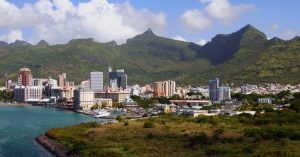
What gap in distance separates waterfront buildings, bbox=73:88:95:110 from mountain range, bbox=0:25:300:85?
5027cm

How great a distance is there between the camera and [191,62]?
631ft

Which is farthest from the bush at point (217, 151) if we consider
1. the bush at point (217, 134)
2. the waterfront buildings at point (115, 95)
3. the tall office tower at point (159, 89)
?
the tall office tower at point (159, 89)

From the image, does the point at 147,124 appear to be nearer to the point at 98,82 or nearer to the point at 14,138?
the point at 14,138

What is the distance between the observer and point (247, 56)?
483ft

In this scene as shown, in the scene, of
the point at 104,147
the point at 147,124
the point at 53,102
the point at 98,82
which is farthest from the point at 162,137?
the point at 98,82

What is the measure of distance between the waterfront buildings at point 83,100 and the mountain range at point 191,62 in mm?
50266

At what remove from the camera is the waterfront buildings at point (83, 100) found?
8312 cm

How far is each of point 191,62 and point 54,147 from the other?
163 meters

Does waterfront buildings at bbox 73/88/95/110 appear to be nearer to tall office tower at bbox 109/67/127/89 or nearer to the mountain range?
tall office tower at bbox 109/67/127/89

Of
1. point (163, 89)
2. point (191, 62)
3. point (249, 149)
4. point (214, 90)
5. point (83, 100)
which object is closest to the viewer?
point (249, 149)

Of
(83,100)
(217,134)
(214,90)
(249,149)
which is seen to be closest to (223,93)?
(214,90)

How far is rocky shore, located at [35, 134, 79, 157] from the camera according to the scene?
2790 cm

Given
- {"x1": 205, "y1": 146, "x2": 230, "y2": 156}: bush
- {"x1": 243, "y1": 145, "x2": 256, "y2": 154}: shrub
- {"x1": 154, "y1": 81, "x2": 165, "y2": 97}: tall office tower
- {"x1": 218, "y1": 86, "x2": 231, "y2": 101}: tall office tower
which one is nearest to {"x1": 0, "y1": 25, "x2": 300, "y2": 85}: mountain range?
{"x1": 154, "y1": 81, "x2": 165, "y2": 97}: tall office tower

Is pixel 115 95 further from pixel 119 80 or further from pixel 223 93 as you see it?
pixel 119 80
